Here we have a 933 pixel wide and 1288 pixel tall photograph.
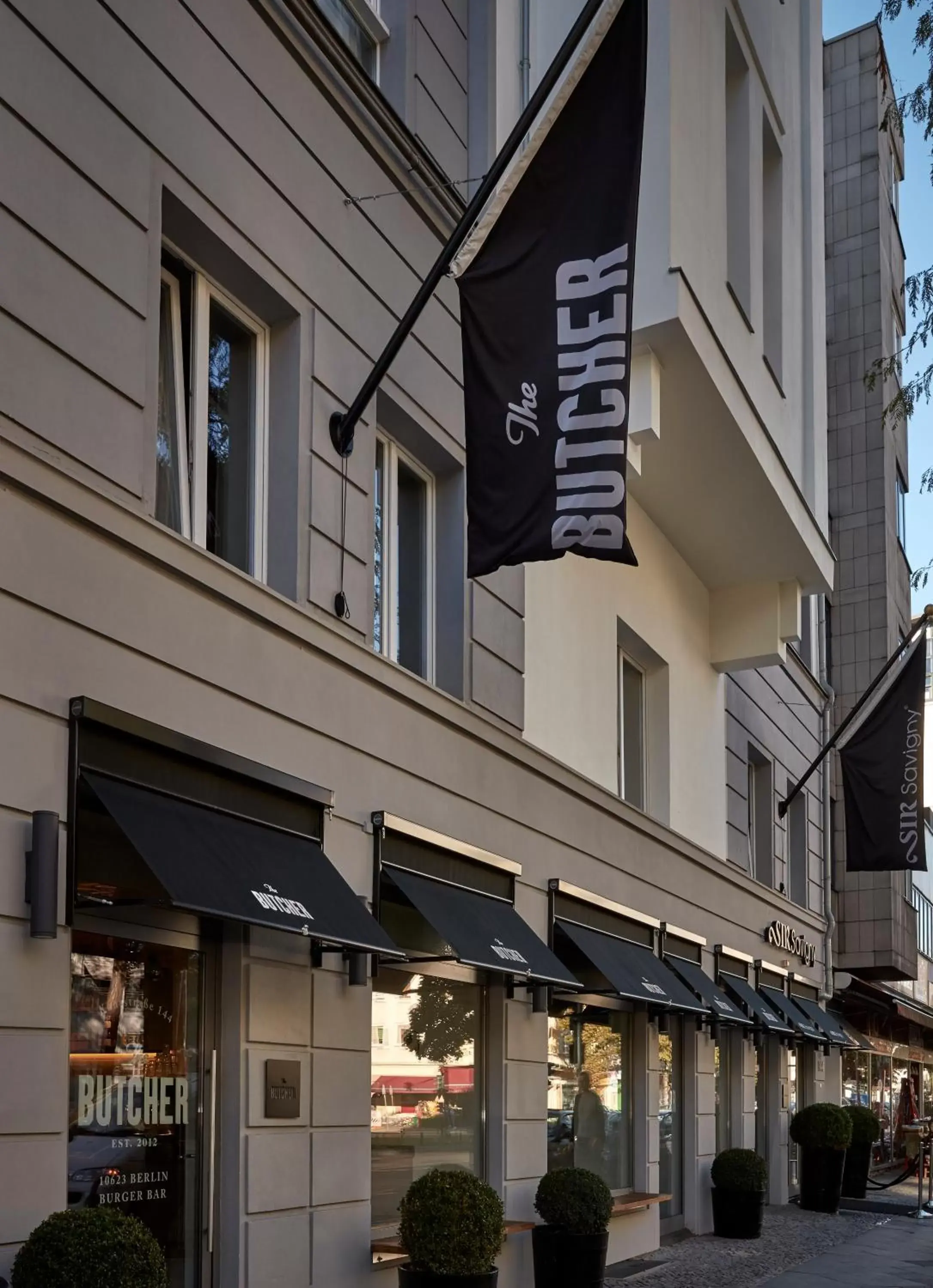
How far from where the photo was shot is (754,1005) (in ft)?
64.2

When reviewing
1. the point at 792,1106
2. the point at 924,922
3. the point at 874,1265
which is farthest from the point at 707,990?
the point at 924,922

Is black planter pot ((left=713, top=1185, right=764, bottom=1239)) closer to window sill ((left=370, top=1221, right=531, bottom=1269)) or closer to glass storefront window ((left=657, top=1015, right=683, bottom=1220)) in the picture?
glass storefront window ((left=657, top=1015, right=683, bottom=1220))

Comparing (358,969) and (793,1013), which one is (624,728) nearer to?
(793,1013)

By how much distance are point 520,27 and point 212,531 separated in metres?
6.71

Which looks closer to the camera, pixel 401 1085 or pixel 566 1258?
pixel 401 1085

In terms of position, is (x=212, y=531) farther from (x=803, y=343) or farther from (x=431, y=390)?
(x=803, y=343)

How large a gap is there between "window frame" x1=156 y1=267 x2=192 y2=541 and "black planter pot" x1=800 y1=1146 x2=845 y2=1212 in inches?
637

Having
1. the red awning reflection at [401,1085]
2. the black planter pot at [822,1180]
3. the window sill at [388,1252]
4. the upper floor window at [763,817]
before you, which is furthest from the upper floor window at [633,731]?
the window sill at [388,1252]

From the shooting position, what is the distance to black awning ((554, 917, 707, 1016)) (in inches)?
513

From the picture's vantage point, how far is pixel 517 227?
8734 millimetres

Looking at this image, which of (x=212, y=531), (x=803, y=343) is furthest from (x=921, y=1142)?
(x=212, y=531)

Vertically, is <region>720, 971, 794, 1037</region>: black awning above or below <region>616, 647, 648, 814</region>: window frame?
below

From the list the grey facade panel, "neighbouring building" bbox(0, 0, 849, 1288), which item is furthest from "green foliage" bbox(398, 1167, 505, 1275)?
the grey facade panel

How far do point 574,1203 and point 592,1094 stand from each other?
310 centimetres
